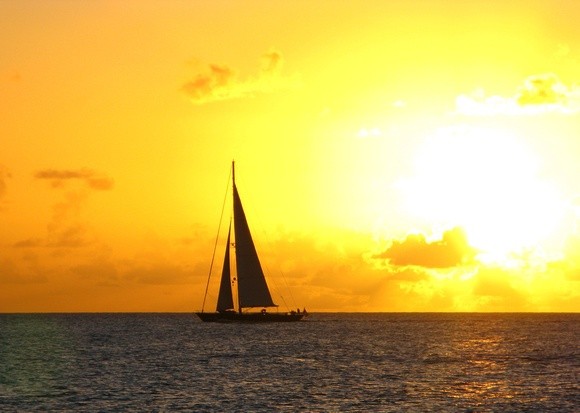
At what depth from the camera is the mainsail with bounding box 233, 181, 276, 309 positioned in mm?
165875

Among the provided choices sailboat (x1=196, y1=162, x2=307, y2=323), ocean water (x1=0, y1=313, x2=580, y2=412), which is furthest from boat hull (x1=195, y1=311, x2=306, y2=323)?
ocean water (x1=0, y1=313, x2=580, y2=412)

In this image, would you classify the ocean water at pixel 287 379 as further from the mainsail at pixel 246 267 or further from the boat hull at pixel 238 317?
the boat hull at pixel 238 317

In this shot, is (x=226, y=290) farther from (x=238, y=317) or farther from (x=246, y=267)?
(x=246, y=267)

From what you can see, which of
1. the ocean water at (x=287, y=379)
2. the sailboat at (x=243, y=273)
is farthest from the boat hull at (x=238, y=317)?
the ocean water at (x=287, y=379)

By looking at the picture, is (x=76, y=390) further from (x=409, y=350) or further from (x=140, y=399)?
(x=409, y=350)

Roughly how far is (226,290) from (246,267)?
8833 mm

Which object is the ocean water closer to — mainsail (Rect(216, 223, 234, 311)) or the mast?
the mast

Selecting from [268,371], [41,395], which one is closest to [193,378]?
[268,371]

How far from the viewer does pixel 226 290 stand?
171875mm

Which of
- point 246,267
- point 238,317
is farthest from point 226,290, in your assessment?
point 246,267

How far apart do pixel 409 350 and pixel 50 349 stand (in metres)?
57.4

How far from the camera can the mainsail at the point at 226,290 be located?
16838 centimetres

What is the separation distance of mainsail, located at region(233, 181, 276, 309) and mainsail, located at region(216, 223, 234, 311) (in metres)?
3.25

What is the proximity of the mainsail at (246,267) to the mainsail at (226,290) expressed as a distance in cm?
325
